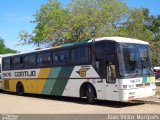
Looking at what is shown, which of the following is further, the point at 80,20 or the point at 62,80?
the point at 80,20

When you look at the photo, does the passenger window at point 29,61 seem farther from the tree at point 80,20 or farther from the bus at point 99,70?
the tree at point 80,20

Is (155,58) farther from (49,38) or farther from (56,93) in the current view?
(56,93)

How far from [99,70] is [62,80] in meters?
3.37

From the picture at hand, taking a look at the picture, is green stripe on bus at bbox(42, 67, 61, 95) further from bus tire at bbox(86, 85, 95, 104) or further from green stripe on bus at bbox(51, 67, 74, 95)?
bus tire at bbox(86, 85, 95, 104)

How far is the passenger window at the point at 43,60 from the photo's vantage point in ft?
64.3

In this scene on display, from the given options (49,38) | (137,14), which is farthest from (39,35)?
(137,14)

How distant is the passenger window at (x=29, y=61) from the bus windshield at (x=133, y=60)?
7.60 metres

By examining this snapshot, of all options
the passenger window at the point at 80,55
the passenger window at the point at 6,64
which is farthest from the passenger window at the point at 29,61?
the passenger window at the point at 80,55

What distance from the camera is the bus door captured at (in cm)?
1469

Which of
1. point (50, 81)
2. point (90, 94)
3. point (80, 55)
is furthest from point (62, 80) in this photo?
point (90, 94)

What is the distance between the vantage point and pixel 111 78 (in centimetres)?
1498

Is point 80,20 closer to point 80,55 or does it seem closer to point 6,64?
point 6,64

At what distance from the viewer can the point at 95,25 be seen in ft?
97.6

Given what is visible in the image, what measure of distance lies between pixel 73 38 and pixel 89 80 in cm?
1451
